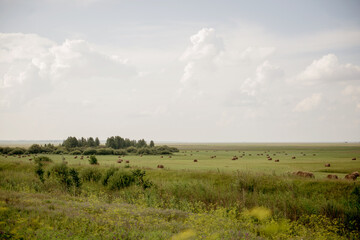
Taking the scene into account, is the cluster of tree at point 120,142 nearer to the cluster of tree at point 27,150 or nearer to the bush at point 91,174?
the cluster of tree at point 27,150

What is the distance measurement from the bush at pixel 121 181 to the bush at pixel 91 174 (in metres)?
3.07

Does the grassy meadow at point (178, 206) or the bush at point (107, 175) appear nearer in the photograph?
the grassy meadow at point (178, 206)

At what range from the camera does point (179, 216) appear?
15289 millimetres

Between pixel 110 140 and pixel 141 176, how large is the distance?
311ft

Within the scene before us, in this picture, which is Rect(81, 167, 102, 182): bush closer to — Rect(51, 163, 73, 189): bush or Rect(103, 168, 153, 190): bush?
Rect(51, 163, 73, 189): bush

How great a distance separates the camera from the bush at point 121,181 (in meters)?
27.0

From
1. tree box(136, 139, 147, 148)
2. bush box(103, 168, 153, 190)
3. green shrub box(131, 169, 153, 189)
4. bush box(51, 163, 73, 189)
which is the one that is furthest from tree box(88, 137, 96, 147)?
green shrub box(131, 169, 153, 189)

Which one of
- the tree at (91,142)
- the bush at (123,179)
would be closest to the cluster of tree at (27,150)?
the tree at (91,142)

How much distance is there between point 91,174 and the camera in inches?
1204

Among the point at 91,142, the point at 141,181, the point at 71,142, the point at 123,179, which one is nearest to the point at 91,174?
the point at 123,179

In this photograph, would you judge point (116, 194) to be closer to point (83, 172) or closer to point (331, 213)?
point (83, 172)

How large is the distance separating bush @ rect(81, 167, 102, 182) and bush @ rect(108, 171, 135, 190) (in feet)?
10.1

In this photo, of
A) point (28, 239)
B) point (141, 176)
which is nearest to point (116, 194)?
point (141, 176)

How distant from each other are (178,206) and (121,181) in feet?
28.7
